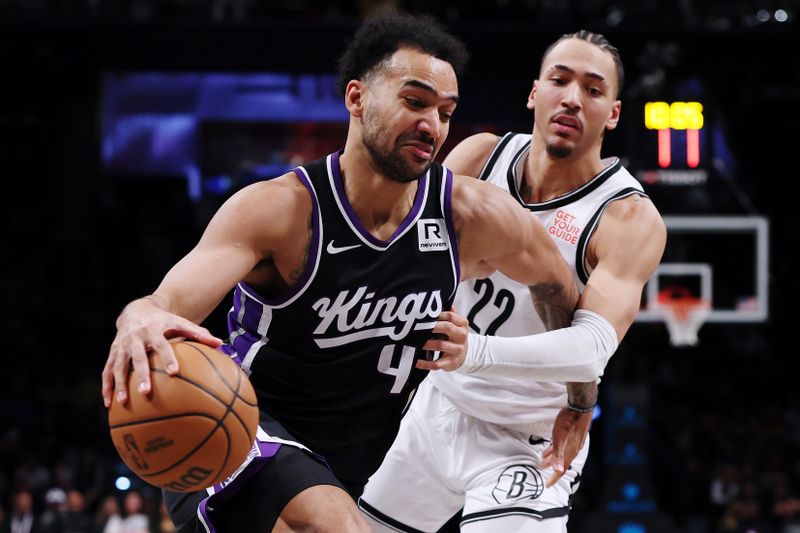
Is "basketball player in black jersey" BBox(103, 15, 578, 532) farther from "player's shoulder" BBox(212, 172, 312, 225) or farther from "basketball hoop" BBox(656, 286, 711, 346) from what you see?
"basketball hoop" BBox(656, 286, 711, 346)

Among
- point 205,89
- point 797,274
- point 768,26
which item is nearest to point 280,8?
point 205,89

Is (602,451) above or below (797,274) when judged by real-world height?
below

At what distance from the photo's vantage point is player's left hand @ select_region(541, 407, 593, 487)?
4.11 meters

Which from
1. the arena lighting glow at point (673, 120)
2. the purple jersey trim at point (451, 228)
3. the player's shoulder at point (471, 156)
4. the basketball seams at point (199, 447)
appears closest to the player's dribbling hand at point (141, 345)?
the basketball seams at point (199, 447)

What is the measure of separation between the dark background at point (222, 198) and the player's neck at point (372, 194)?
662 cm

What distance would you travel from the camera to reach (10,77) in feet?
49.2

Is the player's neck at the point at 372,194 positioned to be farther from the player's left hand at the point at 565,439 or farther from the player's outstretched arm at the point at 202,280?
the player's left hand at the point at 565,439

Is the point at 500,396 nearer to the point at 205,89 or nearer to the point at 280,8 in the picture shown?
the point at 280,8

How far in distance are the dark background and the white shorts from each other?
5880mm

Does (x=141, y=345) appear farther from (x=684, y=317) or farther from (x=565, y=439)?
(x=684, y=317)

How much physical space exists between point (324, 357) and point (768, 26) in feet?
33.0

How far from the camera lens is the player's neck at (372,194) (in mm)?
3531

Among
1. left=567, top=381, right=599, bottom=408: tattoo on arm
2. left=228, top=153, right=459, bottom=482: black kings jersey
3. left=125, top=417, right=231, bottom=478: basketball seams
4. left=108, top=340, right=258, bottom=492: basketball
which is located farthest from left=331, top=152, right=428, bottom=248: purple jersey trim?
left=567, top=381, right=599, bottom=408: tattoo on arm

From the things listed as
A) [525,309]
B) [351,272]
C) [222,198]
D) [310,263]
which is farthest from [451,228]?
[222,198]
